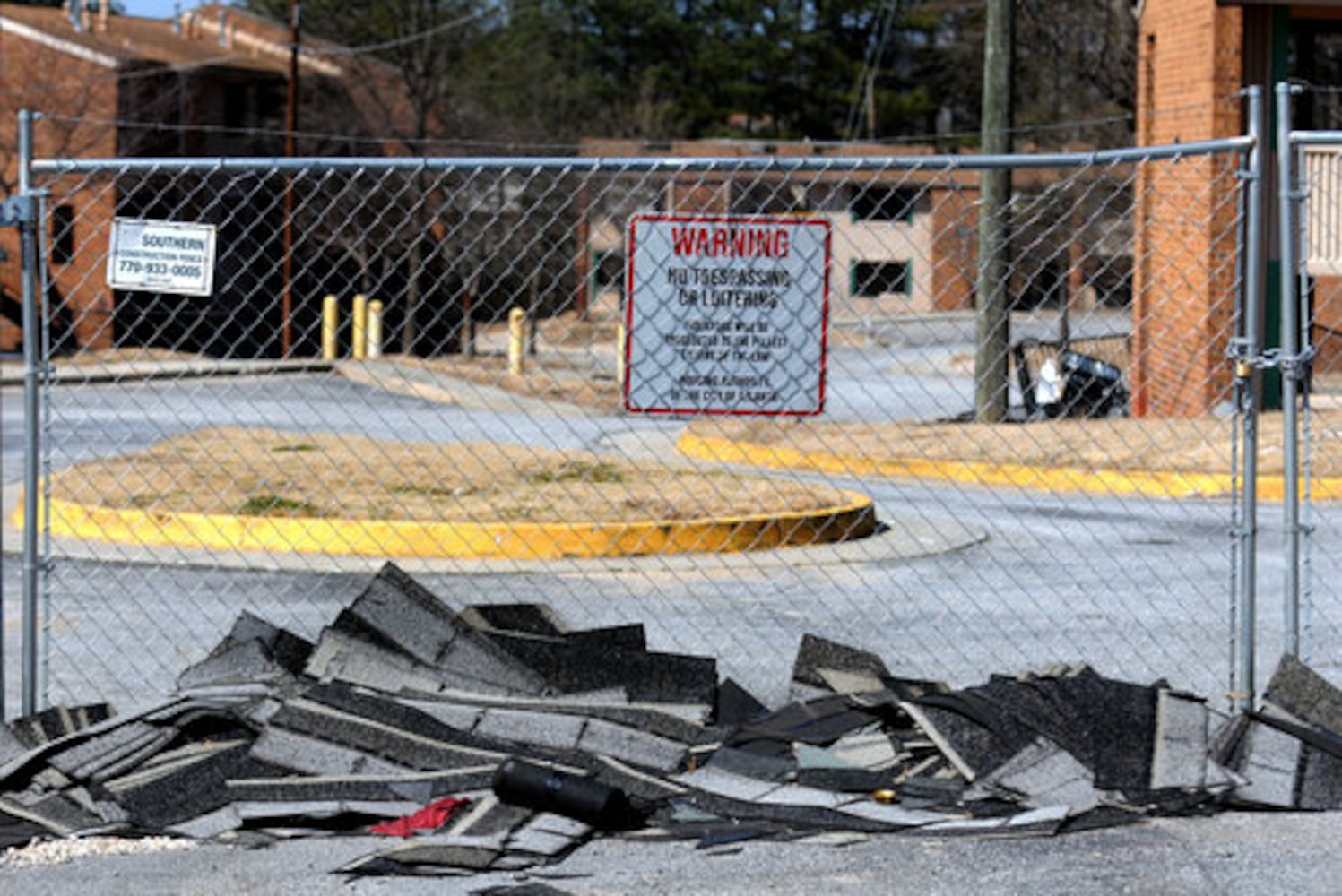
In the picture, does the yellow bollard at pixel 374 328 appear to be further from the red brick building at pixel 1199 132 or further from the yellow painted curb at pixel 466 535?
the yellow painted curb at pixel 466 535

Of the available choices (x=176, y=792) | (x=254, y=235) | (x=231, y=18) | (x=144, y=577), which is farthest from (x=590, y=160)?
(x=231, y=18)

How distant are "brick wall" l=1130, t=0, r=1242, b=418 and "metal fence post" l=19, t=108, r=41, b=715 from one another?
1557cm

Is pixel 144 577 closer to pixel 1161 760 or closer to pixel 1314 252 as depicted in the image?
pixel 1161 760

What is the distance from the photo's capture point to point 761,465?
2041cm

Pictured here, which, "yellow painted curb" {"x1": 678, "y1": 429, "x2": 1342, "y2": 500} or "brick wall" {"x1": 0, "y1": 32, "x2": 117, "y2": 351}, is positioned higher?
"brick wall" {"x1": 0, "y1": 32, "x2": 117, "y2": 351}

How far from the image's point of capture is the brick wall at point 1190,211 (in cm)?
2131

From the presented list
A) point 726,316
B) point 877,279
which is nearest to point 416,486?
point 726,316

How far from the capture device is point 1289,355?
650 cm

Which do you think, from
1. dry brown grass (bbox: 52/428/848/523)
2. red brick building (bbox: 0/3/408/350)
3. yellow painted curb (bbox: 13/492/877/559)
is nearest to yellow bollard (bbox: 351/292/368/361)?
red brick building (bbox: 0/3/408/350)

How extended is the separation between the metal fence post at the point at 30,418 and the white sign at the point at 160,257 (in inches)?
10.3

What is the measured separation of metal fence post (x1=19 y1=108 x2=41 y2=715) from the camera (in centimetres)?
670

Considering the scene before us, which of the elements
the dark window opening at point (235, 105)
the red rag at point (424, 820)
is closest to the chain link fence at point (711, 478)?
the red rag at point (424, 820)

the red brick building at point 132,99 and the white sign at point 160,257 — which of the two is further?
the red brick building at point 132,99

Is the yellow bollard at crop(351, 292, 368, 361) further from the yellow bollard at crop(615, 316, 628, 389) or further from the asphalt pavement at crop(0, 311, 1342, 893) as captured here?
the asphalt pavement at crop(0, 311, 1342, 893)
